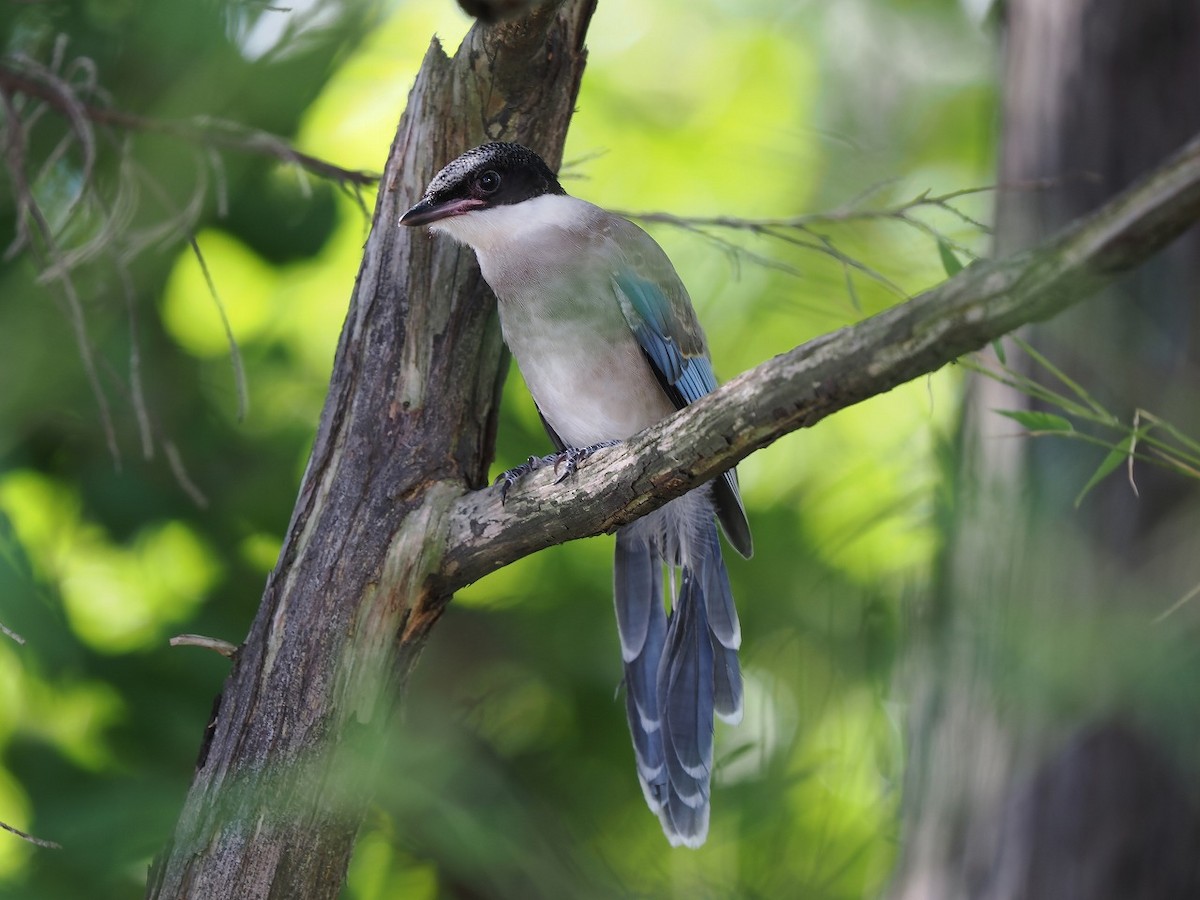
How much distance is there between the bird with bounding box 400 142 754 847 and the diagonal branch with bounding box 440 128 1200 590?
1.19 ft

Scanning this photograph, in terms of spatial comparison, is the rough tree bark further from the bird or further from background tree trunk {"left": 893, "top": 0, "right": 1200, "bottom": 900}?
background tree trunk {"left": 893, "top": 0, "right": 1200, "bottom": 900}

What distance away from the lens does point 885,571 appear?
268 centimetres

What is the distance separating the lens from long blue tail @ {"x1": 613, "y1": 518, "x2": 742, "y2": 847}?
2.48 meters

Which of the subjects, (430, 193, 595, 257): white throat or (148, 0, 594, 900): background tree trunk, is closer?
(148, 0, 594, 900): background tree trunk

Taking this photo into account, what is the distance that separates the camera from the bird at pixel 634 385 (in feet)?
8.04

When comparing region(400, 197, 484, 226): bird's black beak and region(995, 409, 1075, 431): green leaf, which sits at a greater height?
region(400, 197, 484, 226): bird's black beak

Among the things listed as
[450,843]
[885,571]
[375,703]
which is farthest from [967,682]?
[375,703]

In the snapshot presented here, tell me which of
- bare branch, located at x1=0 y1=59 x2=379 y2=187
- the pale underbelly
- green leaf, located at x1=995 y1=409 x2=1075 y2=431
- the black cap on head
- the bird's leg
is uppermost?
bare branch, located at x1=0 y1=59 x2=379 y2=187

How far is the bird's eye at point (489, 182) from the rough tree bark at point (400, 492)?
75 millimetres

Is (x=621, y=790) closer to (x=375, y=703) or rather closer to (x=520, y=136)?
(x=375, y=703)

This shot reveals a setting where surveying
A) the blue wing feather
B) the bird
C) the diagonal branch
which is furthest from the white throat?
the diagonal branch

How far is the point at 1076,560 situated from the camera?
2.90 meters

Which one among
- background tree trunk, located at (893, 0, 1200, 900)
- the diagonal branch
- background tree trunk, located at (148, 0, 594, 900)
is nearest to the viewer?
the diagonal branch

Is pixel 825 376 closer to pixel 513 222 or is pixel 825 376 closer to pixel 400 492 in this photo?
pixel 400 492
